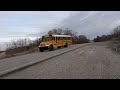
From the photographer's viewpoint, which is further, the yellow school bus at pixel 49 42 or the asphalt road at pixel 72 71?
the yellow school bus at pixel 49 42

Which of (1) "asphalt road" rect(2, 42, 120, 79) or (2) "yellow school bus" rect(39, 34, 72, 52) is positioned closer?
(1) "asphalt road" rect(2, 42, 120, 79)

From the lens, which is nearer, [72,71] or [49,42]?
[72,71]

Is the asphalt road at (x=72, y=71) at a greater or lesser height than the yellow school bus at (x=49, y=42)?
lesser

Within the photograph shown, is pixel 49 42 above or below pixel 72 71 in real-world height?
above

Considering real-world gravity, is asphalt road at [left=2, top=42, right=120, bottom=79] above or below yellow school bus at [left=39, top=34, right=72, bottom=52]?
below
